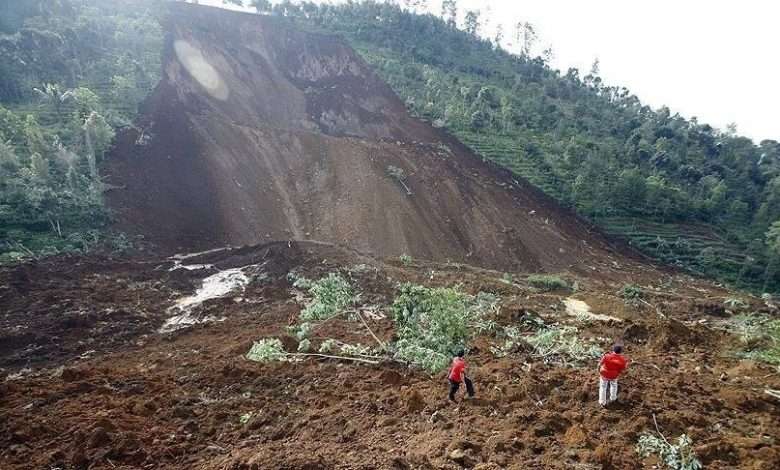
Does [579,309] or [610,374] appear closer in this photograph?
[610,374]

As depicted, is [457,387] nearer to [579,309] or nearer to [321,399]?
[321,399]

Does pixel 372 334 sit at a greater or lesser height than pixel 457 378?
lesser

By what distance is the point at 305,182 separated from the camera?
999 inches

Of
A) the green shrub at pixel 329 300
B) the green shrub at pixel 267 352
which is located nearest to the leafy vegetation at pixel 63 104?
the green shrub at pixel 329 300

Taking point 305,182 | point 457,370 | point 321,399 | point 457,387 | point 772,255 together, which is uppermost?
point 305,182

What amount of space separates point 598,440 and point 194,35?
127 ft

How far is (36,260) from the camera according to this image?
15188mm

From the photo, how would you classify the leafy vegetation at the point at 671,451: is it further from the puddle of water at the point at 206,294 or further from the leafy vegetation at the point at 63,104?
the leafy vegetation at the point at 63,104

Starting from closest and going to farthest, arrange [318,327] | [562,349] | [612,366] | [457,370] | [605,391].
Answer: [612,366] < [605,391] < [457,370] < [562,349] < [318,327]

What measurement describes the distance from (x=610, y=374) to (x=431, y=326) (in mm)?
3832

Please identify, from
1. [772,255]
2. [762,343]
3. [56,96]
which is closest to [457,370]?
[762,343]

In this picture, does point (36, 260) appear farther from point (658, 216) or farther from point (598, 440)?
point (658, 216)

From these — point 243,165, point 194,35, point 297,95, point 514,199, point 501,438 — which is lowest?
point 501,438

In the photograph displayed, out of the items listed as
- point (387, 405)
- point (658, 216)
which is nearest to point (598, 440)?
point (387, 405)
